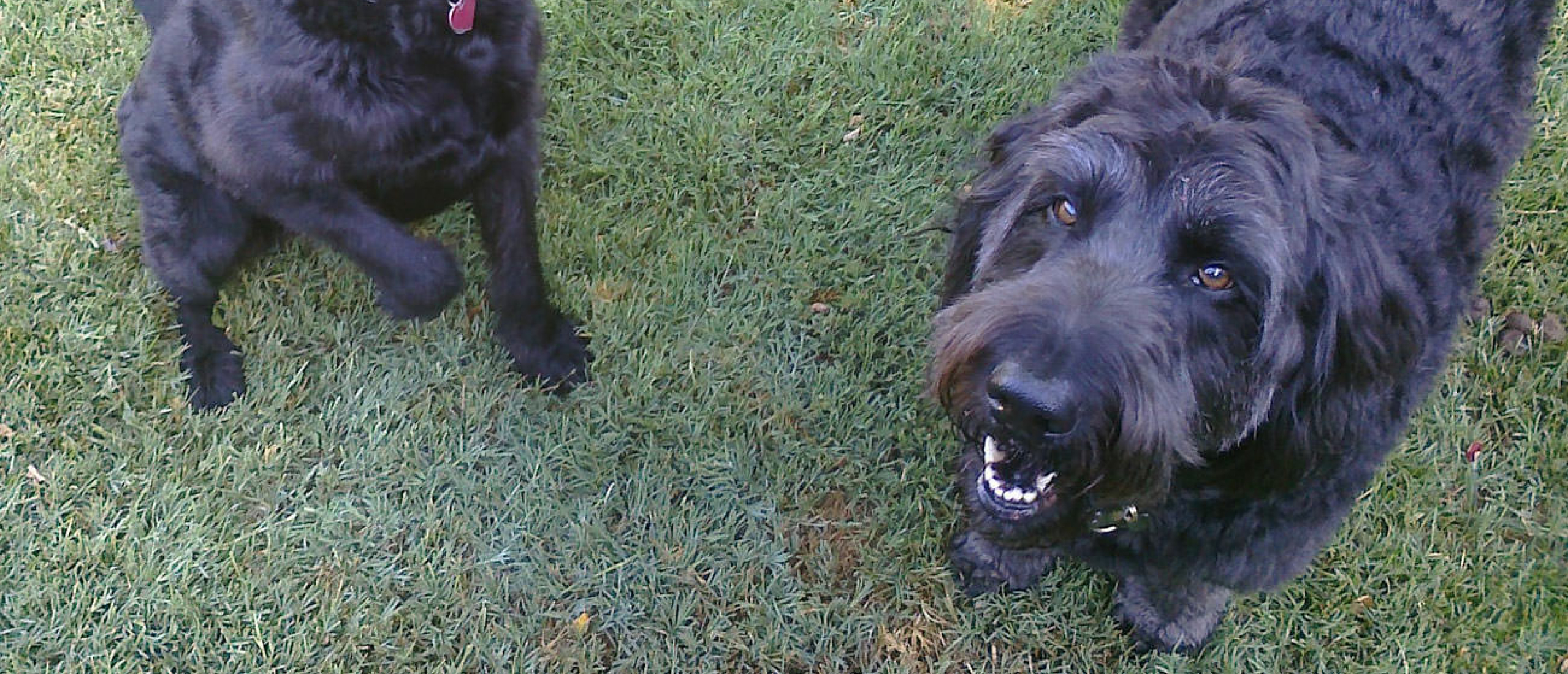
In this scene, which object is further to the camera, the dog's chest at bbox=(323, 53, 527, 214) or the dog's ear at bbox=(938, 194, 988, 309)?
the dog's chest at bbox=(323, 53, 527, 214)

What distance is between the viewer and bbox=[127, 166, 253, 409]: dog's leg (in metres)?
2.99

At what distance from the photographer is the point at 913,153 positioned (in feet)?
12.7

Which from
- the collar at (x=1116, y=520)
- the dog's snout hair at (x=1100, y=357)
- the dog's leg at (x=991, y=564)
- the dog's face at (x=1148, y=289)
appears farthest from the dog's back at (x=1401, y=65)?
the dog's leg at (x=991, y=564)

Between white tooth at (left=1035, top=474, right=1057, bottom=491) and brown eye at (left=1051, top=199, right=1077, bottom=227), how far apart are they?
50 centimetres

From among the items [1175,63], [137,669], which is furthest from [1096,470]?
[137,669]

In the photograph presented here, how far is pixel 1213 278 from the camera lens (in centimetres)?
196

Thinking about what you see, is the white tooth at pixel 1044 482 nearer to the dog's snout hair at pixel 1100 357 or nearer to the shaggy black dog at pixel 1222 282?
the shaggy black dog at pixel 1222 282

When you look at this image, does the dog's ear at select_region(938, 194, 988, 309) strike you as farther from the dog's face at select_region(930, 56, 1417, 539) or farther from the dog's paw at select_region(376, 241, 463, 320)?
the dog's paw at select_region(376, 241, 463, 320)

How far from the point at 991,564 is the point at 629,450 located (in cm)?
110

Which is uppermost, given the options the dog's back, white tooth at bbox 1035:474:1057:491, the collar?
the dog's back

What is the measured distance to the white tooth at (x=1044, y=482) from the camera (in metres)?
2.21

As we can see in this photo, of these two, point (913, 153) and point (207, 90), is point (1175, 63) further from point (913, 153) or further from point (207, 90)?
point (207, 90)

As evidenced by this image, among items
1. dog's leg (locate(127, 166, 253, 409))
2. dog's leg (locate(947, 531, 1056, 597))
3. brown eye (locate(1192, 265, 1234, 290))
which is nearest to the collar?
dog's leg (locate(947, 531, 1056, 597))

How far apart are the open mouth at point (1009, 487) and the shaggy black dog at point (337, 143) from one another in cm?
143
